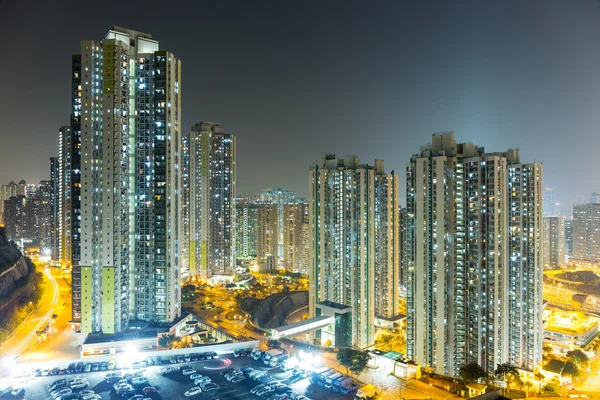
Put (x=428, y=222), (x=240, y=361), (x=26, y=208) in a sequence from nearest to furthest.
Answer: (x=240, y=361)
(x=428, y=222)
(x=26, y=208)

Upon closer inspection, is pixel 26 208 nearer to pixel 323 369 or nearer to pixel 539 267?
pixel 323 369

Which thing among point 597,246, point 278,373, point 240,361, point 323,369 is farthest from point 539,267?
point 597,246

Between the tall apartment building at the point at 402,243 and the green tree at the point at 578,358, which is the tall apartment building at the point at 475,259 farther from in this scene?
the tall apartment building at the point at 402,243

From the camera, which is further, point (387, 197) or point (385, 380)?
point (387, 197)

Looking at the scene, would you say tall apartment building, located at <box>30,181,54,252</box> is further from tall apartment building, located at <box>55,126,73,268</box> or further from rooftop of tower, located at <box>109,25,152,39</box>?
rooftop of tower, located at <box>109,25,152,39</box>

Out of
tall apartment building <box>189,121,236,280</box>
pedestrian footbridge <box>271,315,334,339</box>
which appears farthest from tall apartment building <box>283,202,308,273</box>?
pedestrian footbridge <box>271,315,334,339</box>

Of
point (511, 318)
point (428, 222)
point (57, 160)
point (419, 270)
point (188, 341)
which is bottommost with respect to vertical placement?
point (188, 341)
